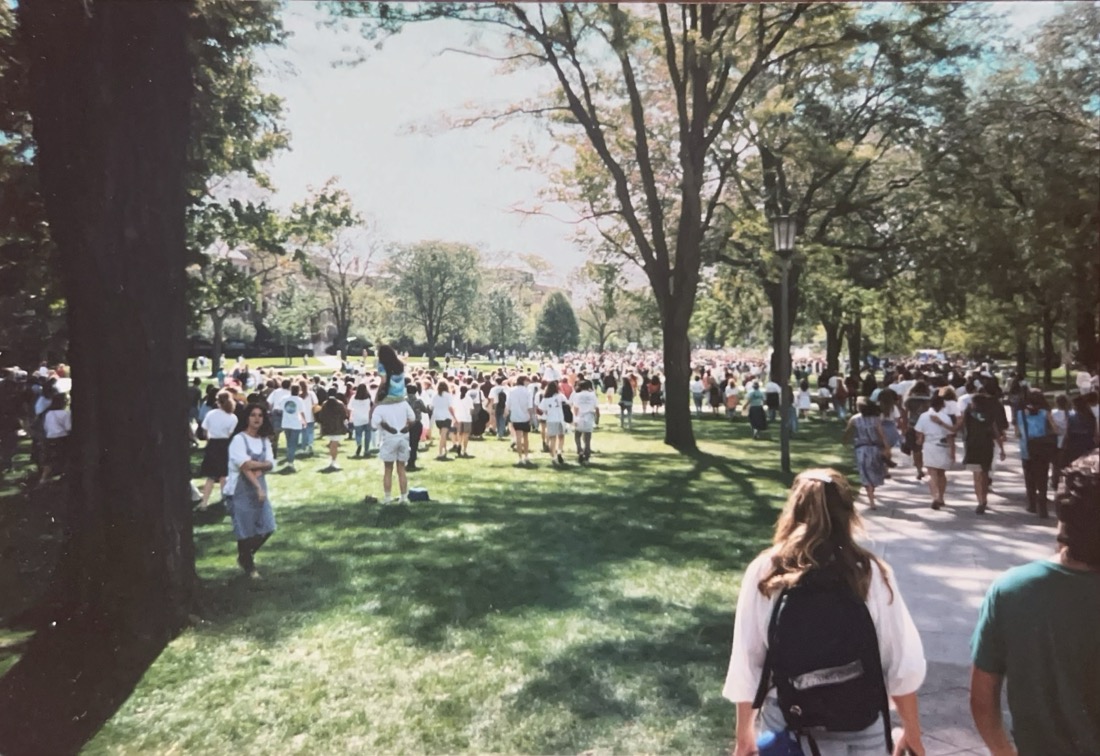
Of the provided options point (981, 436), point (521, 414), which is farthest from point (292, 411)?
point (981, 436)

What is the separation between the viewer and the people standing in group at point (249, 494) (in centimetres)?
362

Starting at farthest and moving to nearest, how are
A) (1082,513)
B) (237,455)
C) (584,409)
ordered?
(584,409), (237,455), (1082,513)

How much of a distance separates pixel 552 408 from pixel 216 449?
1.71 metres

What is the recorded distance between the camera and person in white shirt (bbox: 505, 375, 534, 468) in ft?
13.8

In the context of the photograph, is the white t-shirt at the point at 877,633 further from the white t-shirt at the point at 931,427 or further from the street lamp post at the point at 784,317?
the white t-shirt at the point at 931,427

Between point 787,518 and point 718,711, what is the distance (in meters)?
1.54

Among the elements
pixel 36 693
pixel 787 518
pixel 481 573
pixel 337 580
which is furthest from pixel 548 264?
pixel 36 693

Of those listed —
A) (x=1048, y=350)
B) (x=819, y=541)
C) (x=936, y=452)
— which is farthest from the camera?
(x=1048, y=350)

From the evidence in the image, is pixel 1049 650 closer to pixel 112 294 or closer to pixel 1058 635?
pixel 1058 635

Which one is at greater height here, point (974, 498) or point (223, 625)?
point (974, 498)

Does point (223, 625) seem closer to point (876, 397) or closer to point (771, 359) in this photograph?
point (771, 359)

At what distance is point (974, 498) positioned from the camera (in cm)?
427

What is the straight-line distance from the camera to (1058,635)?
173cm

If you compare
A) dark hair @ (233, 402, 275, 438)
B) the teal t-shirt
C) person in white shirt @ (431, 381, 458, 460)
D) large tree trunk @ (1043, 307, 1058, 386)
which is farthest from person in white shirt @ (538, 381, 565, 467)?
large tree trunk @ (1043, 307, 1058, 386)
